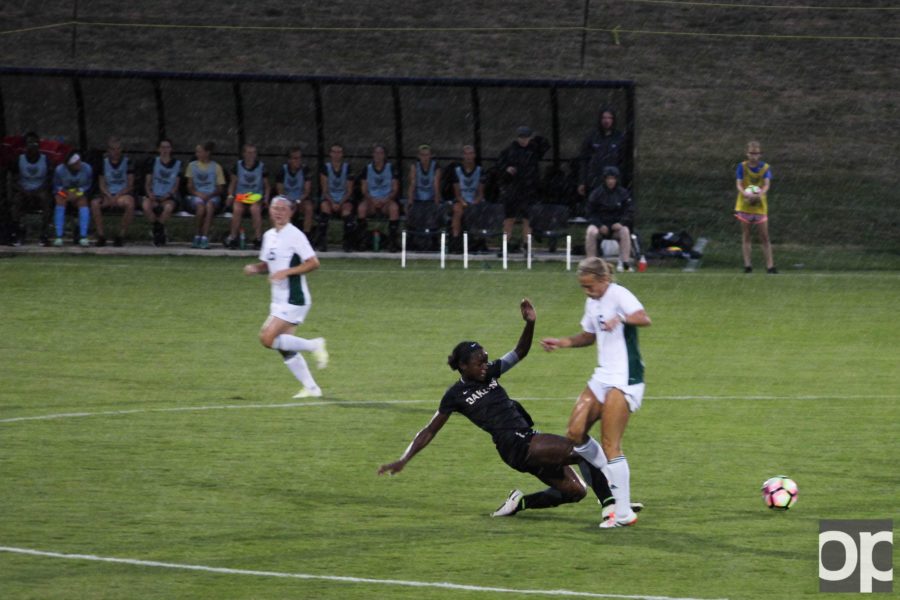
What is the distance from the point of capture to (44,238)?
27.0 meters

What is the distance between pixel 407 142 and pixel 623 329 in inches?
970

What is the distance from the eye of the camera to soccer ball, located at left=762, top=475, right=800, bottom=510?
991 centimetres

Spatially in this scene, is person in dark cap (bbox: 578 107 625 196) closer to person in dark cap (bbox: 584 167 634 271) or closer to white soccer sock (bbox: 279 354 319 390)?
person in dark cap (bbox: 584 167 634 271)

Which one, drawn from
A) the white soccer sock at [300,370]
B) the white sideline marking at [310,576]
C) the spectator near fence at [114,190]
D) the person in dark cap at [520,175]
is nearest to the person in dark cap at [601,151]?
the person in dark cap at [520,175]

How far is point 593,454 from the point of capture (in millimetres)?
9734

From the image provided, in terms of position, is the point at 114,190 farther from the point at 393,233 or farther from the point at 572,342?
the point at 572,342

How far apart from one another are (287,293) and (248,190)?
12.0 metres

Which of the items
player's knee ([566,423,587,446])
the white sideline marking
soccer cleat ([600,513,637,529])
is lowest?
soccer cleat ([600,513,637,529])

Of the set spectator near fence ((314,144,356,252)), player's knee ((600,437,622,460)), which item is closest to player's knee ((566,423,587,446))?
player's knee ((600,437,622,460))

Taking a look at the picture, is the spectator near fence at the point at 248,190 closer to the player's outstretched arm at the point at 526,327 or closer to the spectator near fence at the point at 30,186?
the spectator near fence at the point at 30,186

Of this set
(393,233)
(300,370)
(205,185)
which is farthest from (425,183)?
(300,370)

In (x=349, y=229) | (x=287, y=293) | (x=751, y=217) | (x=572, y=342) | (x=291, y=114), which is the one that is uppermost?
(x=291, y=114)

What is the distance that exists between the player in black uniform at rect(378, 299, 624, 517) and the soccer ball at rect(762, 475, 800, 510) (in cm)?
108

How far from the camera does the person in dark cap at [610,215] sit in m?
25.0
